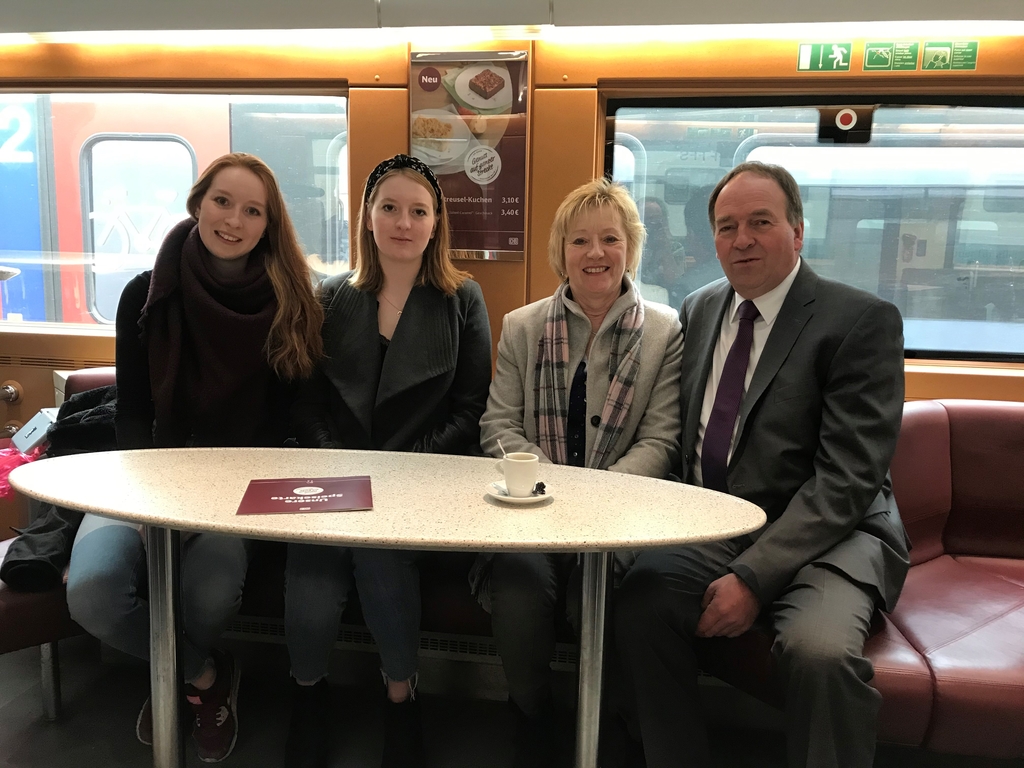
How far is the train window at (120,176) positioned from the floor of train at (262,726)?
6.02 feet

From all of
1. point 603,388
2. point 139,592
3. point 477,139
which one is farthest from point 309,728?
point 477,139

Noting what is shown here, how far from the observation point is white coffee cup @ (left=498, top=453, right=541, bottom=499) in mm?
1666

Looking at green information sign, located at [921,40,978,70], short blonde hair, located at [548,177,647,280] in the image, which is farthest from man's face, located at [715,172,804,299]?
green information sign, located at [921,40,978,70]

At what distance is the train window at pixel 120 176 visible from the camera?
3469mm

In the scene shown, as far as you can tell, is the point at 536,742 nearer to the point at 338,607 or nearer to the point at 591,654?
the point at 591,654

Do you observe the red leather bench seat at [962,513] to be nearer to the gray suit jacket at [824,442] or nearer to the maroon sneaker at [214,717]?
the gray suit jacket at [824,442]

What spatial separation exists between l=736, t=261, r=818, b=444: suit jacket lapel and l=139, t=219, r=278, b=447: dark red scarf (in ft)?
5.23

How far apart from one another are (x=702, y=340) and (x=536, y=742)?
53.2 inches

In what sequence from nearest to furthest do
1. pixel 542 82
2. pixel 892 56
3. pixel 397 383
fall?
pixel 397 383 → pixel 892 56 → pixel 542 82

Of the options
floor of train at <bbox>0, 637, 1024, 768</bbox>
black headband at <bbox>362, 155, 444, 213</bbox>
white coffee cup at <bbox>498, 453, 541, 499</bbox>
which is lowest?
floor of train at <bbox>0, 637, 1024, 768</bbox>

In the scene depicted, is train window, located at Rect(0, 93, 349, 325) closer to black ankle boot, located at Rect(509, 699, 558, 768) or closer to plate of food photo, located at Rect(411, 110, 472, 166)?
plate of food photo, located at Rect(411, 110, 472, 166)

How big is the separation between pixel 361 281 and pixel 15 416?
2228 millimetres

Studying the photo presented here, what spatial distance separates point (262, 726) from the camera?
2473mm

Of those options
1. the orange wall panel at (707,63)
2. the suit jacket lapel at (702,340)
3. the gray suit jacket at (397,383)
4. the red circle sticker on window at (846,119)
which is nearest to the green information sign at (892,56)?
the orange wall panel at (707,63)
